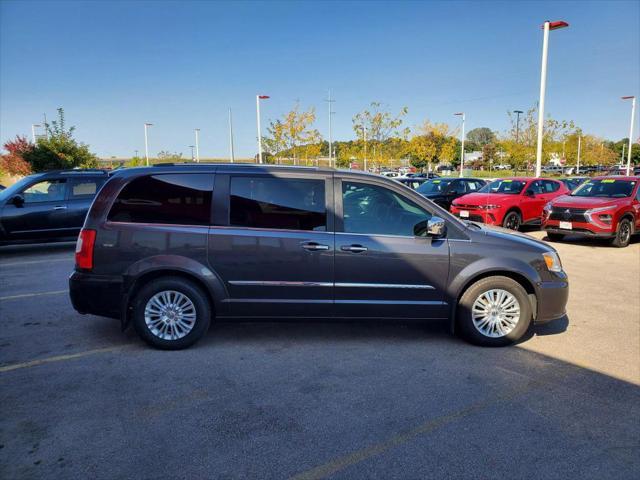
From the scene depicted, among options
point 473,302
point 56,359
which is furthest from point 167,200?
point 473,302

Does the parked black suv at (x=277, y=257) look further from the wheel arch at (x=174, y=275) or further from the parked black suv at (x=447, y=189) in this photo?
the parked black suv at (x=447, y=189)

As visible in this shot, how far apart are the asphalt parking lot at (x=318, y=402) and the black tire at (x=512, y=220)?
25.5ft

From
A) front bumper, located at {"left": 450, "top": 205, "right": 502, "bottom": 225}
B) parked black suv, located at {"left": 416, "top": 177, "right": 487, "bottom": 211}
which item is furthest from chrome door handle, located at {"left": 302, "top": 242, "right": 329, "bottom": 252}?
parked black suv, located at {"left": 416, "top": 177, "right": 487, "bottom": 211}

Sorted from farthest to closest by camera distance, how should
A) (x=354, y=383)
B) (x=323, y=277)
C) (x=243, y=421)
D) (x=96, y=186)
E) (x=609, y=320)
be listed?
(x=96, y=186)
(x=609, y=320)
(x=323, y=277)
(x=354, y=383)
(x=243, y=421)

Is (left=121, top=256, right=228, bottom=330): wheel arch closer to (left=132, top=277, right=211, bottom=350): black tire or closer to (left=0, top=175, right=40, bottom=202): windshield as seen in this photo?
(left=132, top=277, right=211, bottom=350): black tire

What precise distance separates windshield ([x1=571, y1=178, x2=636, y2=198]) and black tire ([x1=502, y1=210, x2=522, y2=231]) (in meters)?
1.62

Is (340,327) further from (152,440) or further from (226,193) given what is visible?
(152,440)

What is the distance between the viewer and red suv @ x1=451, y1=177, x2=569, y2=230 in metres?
13.1

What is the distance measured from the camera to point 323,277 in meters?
4.61

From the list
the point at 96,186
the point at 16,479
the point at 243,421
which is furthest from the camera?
the point at 96,186

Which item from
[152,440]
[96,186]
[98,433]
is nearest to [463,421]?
[152,440]

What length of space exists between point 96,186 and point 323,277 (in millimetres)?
7977

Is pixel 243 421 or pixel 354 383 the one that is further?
pixel 354 383

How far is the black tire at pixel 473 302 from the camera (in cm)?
473
